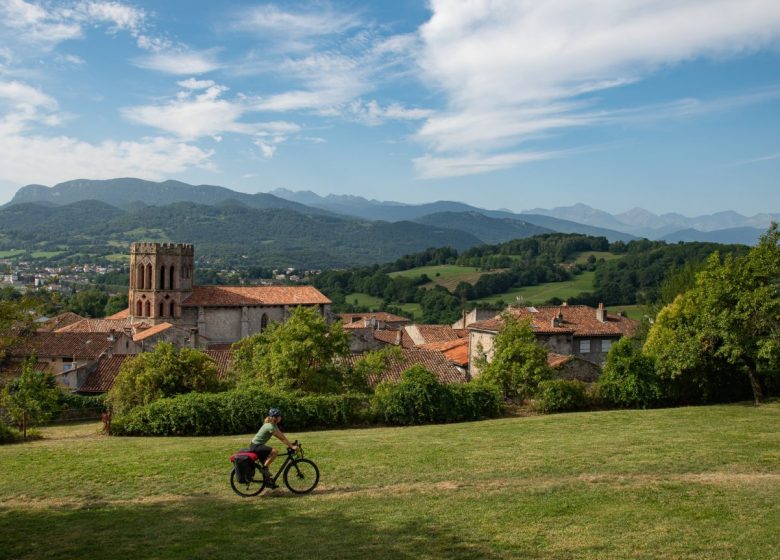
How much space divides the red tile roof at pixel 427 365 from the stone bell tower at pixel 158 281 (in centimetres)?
2946

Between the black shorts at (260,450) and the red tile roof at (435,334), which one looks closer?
the black shorts at (260,450)

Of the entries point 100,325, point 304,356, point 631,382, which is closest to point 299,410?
point 304,356

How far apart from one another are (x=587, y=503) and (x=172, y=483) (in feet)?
29.3

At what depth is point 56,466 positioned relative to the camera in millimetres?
17312

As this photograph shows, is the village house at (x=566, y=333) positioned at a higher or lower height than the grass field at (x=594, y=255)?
lower

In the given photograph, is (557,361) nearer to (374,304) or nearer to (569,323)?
(569,323)

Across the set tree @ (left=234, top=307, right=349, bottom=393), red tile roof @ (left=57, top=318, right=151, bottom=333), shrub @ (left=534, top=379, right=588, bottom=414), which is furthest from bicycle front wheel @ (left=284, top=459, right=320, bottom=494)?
red tile roof @ (left=57, top=318, right=151, bottom=333)

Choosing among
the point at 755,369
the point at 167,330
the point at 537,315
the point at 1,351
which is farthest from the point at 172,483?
the point at 167,330

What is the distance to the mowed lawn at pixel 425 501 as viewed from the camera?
421 inches

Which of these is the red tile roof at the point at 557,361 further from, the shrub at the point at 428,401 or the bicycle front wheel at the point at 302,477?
the bicycle front wheel at the point at 302,477

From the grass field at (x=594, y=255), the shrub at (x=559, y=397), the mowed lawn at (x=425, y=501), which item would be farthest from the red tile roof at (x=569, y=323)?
the grass field at (x=594, y=255)

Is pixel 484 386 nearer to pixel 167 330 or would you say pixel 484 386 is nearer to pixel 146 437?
pixel 146 437

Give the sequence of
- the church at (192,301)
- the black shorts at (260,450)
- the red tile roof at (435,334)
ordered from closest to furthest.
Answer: the black shorts at (260,450) < the church at (192,301) < the red tile roof at (435,334)

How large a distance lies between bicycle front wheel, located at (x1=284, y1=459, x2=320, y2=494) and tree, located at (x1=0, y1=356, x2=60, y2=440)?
1804 cm
